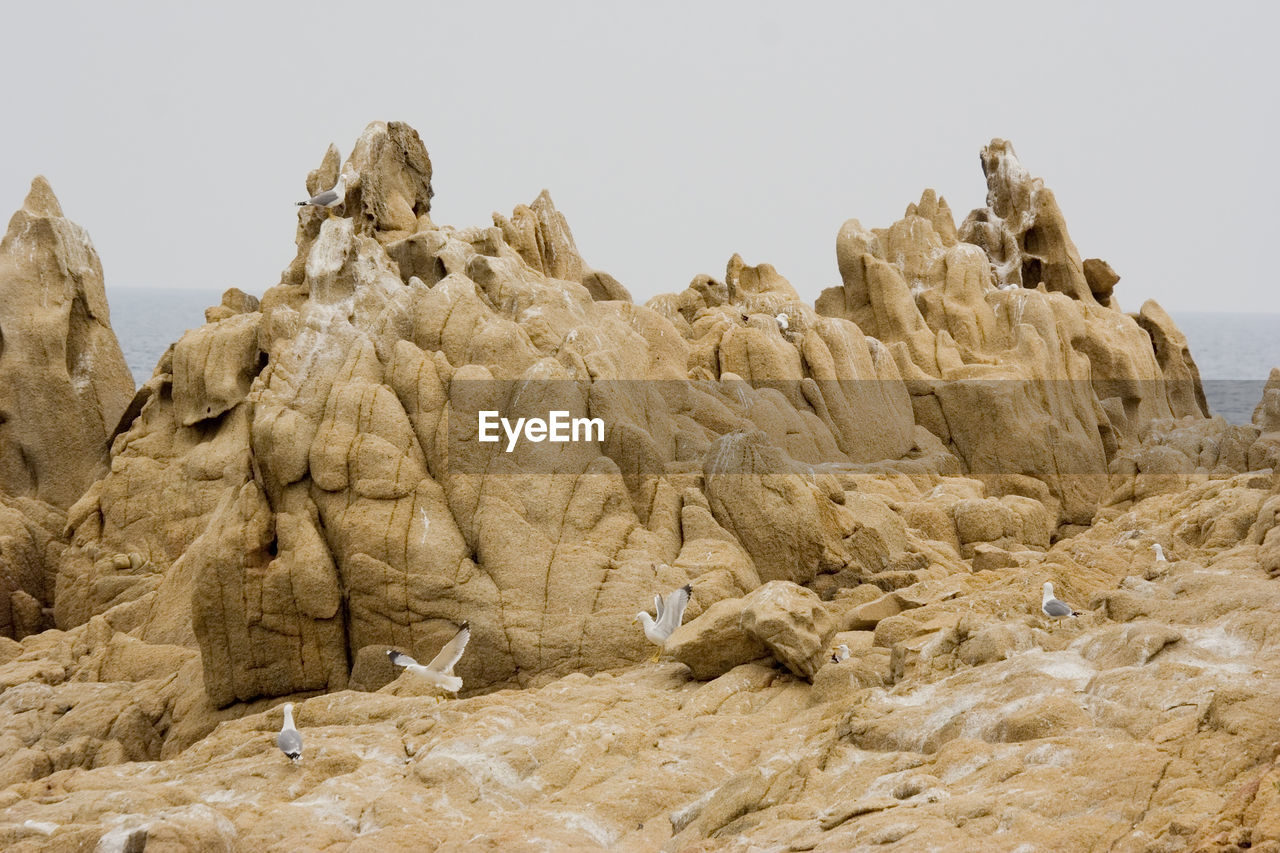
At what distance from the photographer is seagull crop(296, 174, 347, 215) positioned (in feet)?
119

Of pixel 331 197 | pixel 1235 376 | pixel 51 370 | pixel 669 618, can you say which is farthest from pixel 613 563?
pixel 1235 376

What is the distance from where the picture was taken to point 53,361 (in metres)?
43.9

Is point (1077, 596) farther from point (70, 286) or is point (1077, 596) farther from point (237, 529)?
point (70, 286)

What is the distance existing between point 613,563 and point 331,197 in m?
15.4

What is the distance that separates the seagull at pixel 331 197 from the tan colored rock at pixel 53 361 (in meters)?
9.66

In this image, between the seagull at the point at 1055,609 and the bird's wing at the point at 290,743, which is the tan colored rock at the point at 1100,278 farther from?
the bird's wing at the point at 290,743

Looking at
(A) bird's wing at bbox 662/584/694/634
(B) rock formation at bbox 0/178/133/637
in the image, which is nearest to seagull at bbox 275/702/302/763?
(A) bird's wing at bbox 662/584/694/634

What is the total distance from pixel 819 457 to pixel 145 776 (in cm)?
2342

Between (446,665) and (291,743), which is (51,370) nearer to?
(446,665)

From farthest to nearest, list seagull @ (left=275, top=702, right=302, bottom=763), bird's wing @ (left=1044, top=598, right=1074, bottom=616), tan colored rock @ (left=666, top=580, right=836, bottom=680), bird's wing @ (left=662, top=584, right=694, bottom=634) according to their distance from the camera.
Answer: bird's wing @ (left=662, top=584, right=694, bottom=634), tan colored rock @ (left=666, top=580, right=836, bottom=680), bird's wing @ (left=1044, top=598, right=1074, bottom=616), seagull @ (left=275, top=702, right=302, bottom=763)

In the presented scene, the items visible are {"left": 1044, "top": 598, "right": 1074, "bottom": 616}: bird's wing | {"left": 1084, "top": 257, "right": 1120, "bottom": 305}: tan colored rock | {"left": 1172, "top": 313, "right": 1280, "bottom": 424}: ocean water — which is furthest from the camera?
{"left": 1172, "top": 313, "right": 1280, "bottom": 424}: ocean water

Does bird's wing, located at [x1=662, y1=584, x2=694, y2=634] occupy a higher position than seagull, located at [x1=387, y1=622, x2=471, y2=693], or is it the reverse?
bird's wing, located at [x1=662, y1=584, x2=694, y2=634]

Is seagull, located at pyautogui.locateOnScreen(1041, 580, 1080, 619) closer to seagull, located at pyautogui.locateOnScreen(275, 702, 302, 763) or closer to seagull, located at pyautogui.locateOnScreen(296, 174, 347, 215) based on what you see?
seagull, located at pyautogui.locateOnScreen(275, 702, 302, 763)

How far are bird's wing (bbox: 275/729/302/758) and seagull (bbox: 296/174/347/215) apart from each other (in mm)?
20204
